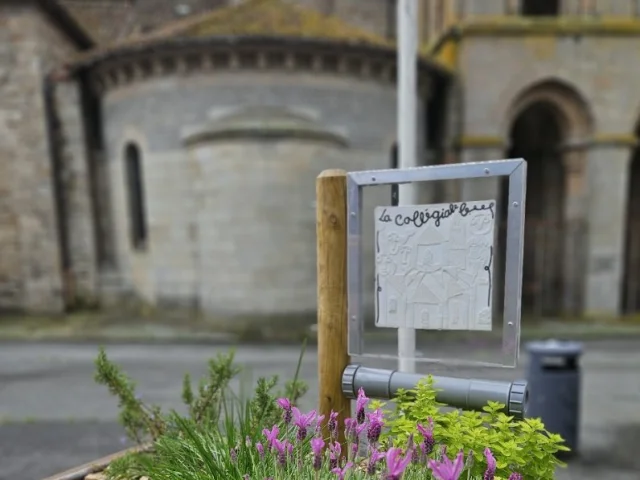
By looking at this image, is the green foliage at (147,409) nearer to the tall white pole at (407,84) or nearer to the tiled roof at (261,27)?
the tall white pole at (407,84)

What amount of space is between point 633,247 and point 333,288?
1520 centimetres

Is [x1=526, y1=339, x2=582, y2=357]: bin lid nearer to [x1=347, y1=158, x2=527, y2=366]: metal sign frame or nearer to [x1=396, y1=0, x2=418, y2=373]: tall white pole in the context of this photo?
[x1=396, y1=0, x2=418, y2=373]: tall white pole

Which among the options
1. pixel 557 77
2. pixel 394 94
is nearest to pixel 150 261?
pixel 394 94

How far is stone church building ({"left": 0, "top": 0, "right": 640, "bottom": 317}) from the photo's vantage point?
9.77m

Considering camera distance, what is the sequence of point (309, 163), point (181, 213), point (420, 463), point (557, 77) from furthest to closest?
point (557, 77) < point (181, 213) < point (309, 163) < point (420, 463)

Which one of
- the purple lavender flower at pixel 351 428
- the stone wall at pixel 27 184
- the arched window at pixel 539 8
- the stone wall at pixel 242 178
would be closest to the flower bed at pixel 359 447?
the purple lavender flower at pixel 351 428

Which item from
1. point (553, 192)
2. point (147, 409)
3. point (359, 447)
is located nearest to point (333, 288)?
point (359, 447)

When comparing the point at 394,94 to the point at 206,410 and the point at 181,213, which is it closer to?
the point at 181,213

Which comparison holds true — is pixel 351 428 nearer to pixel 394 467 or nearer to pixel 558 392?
pixel 394 467

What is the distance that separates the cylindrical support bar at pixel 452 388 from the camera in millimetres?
2109

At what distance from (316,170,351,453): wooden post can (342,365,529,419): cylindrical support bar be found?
89mm

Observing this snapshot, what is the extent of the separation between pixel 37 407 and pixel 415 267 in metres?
5.48

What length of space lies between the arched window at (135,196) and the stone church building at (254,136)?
39 mm

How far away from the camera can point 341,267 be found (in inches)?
101
